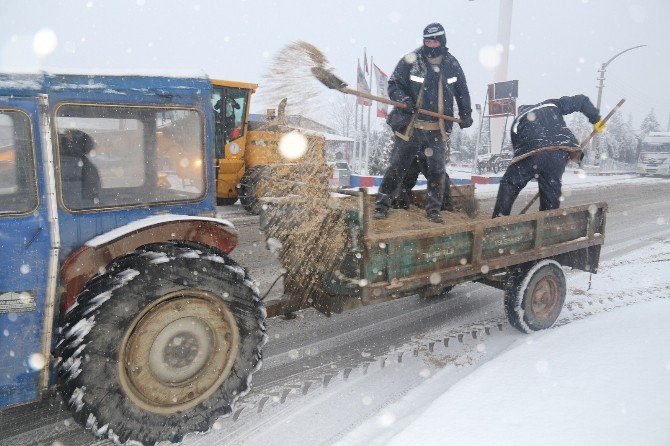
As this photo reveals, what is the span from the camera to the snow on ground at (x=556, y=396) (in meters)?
2.56

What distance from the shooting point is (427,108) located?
4641 millimetres

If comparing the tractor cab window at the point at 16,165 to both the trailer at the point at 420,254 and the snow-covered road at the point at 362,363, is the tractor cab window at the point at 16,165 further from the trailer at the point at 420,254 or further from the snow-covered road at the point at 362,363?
the trailer at the point at 420,254

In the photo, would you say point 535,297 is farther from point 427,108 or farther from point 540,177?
point 427,108

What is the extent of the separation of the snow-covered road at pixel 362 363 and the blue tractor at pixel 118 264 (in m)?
0.47

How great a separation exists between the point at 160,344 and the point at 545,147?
4181 millimetres

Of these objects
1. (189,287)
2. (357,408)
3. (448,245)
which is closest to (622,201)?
(448,245)

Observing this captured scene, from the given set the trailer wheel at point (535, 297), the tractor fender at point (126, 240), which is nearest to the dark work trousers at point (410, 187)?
the trailer wheel at point (535, 297)

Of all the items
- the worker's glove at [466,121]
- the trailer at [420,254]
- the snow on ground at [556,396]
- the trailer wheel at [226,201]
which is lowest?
the snow on ground at [556,396]

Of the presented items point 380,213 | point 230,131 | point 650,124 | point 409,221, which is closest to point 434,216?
point 409,221

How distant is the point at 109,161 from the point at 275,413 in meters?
1.89

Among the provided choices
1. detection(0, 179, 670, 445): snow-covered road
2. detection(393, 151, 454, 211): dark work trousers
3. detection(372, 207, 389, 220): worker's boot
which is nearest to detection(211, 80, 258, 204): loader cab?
detection(0, 179, 670, 445): snow-covered road

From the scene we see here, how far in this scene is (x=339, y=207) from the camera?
3395mm

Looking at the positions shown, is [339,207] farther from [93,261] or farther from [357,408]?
[93,261]

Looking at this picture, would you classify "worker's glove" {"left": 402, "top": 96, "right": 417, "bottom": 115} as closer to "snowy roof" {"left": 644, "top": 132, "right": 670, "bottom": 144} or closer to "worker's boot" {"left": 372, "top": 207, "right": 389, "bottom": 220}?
"worker's boot" {"left": 372, "top": 207, "right": 389, "bottom": 220}
